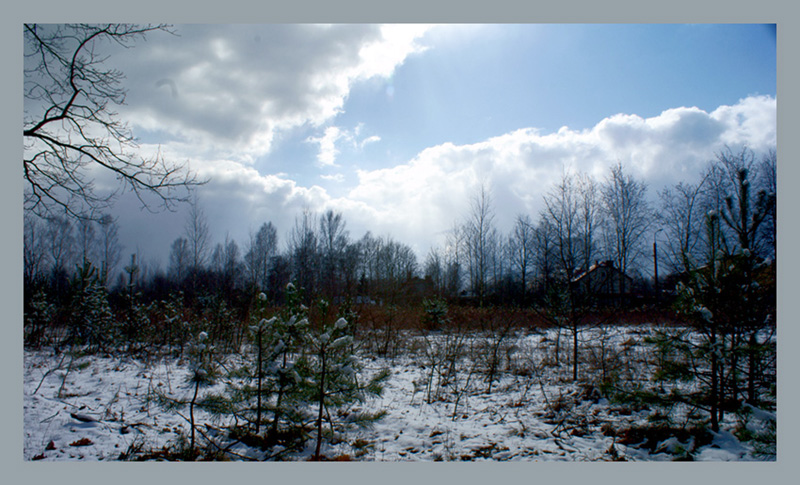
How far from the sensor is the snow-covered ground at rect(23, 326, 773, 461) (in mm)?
3090

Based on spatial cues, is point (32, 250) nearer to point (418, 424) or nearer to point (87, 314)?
point (87, 314)

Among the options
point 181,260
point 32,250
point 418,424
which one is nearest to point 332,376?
point 418,424

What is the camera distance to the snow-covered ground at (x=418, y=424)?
309 centimetres

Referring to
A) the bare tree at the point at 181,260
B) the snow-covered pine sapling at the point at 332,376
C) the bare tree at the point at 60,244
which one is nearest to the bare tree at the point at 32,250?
the bare tree at the point at 60,244

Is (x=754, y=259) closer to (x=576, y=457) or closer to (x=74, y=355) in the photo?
(x=576, y=457)

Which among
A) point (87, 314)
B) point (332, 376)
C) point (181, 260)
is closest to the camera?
point (332, 376)

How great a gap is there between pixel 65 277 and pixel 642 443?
1085 cm

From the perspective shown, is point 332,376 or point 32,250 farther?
point 32,250

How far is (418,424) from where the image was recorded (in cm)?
389

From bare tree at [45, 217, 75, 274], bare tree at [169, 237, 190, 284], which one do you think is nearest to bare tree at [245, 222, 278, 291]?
bare tree at [169, 237, 190, 284]

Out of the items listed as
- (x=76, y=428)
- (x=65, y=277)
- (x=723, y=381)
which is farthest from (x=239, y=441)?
(x=65, y=277)

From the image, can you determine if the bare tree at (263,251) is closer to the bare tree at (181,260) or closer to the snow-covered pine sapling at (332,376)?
the bare tree at (181,260)

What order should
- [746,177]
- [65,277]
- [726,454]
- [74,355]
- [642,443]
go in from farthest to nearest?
1. [65,277]
2. [74,355]
3. [746,177]
4. [642,443]
5. [726,454]

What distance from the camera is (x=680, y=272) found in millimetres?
3779
